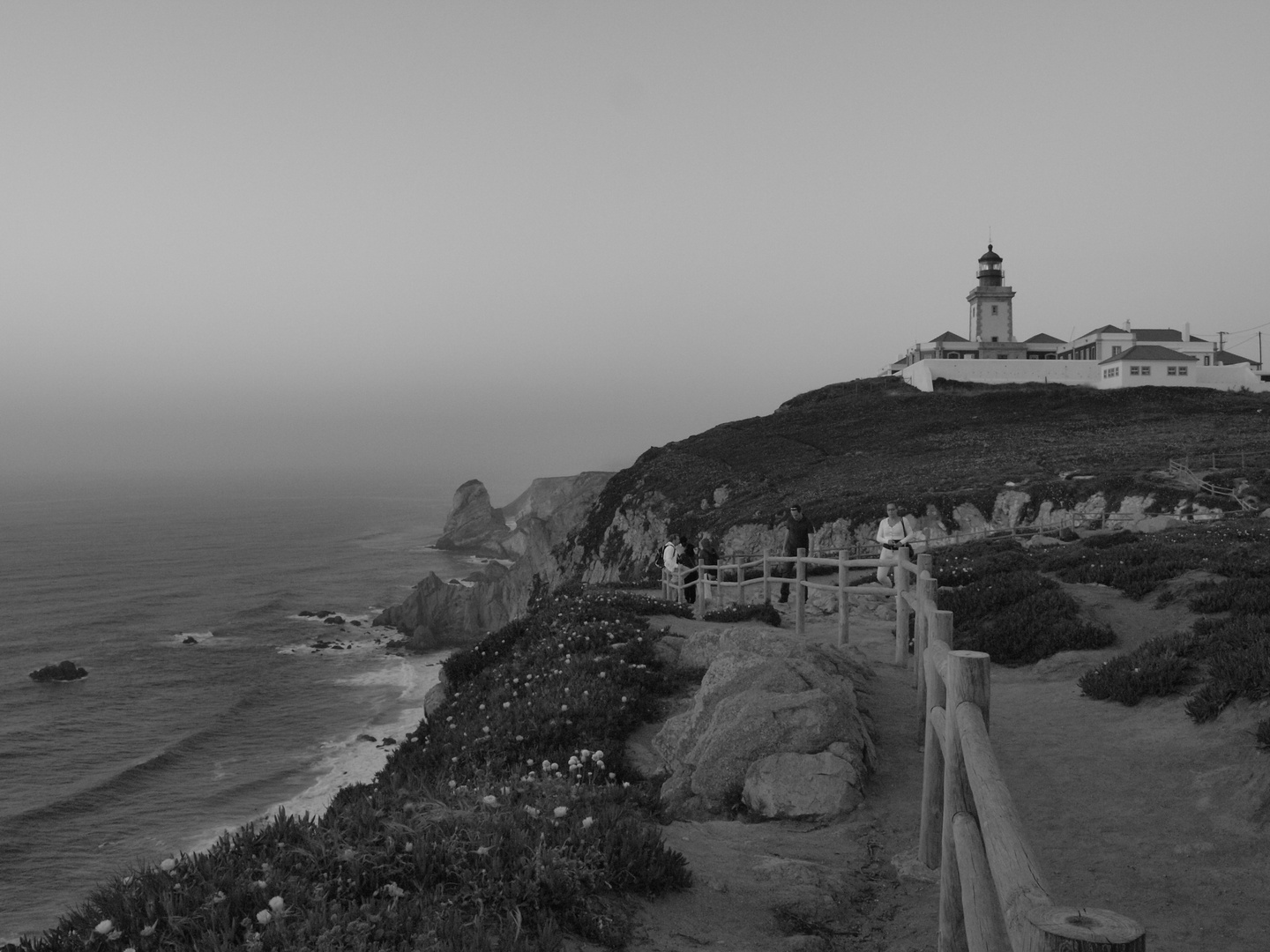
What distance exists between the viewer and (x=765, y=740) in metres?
8.27

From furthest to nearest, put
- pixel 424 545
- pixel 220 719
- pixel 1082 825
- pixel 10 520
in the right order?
pixel 10 520
pixel 424 545
pixel 220 719
pixel 1082 825

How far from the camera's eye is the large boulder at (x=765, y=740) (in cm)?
772

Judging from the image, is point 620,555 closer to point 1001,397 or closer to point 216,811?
point 216,811

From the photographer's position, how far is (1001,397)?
75.3 meters

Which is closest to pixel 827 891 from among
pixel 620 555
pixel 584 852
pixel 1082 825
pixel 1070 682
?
pixel 584 852

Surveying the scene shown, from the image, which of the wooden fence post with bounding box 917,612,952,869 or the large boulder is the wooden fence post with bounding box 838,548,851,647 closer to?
the large boulder

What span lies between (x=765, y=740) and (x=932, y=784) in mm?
2564

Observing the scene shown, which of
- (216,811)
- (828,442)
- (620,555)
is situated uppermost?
(828,442)

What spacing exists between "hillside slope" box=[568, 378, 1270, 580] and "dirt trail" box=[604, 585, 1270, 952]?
2642 centimetres

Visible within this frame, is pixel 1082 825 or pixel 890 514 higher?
pixel 890 514

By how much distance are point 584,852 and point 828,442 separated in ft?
207

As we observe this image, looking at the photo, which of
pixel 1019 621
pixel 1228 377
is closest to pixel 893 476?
pixel 1019 621

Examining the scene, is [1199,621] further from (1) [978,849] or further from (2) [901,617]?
(1) [978,849]

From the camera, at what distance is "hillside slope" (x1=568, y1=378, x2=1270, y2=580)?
37.1 m
